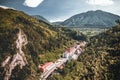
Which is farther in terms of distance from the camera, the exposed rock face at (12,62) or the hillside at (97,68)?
the exposed rock face at (12,62)

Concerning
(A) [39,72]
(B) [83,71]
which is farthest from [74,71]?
(A) [39,72]

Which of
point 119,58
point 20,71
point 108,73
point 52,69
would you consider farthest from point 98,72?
point 20,71

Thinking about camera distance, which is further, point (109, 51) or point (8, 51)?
point (8, 51)

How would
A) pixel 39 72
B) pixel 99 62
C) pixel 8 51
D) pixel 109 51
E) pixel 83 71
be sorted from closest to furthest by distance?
pixel 83 71 < pixel 99 62 < pixel 109 51 < pixel 39 72 < pixel 8 51

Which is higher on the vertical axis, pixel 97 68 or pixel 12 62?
pixel 97 68

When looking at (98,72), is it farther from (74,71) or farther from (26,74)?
(26,74)

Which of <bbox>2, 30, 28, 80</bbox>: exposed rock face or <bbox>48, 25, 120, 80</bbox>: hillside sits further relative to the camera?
<bbox>2, 30, 28, 80</bbox>: exposed rock face

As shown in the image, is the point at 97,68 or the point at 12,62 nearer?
the point at 97,68

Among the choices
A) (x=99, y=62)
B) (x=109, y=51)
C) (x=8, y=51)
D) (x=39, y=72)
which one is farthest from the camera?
(x=8, y=51)

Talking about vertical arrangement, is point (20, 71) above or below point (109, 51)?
below

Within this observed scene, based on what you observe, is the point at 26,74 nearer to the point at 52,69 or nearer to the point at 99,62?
the point at 52,69
